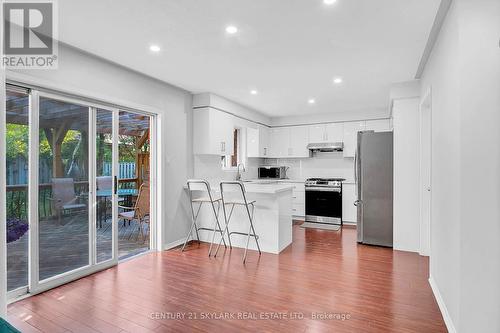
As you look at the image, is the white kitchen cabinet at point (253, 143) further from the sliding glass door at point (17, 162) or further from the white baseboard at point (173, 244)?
the sliding glass door at point (17, 162)

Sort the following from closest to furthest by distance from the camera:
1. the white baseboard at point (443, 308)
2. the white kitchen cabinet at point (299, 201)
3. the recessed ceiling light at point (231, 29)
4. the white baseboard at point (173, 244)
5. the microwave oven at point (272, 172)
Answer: the white baseboard at point (443, 308) → the recessed ceiling light at point (231, 29) → the white baseboard at point (173, 244) → the white kitchen cabinet at point (299, 201) → the microwave oven at point (272, 172)

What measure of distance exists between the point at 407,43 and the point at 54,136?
3748 millimetres

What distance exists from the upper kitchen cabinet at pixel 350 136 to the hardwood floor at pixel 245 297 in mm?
2820

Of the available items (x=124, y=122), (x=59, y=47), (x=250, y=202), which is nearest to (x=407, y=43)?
(x=250, y=202)

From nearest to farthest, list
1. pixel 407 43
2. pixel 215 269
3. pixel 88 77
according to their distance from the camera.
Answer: pixel 407 43 < pixel 88 77 < pixel 215 269

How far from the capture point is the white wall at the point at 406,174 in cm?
401

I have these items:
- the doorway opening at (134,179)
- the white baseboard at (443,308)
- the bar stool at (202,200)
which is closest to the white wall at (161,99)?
the bar stool at (202,200)

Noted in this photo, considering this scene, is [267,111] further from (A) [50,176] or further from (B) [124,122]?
(A) [50,176]

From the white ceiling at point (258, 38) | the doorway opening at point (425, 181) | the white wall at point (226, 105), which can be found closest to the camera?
the white ceiling at point (258, 38)

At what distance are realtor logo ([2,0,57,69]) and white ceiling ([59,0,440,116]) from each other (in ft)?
0.45

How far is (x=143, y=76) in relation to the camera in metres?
3.82

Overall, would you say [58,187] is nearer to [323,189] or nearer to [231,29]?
[231,29]

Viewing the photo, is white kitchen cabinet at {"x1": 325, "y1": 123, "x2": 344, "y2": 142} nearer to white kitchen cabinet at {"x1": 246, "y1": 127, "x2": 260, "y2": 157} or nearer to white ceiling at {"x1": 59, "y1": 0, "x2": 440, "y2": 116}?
white kitchen cabinet at {"x1": 246, "y1": 127, "x2": 260, "y2": 157}

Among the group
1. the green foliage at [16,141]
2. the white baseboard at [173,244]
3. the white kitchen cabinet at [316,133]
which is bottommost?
the white baseboard at [173,244]
